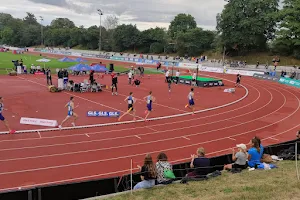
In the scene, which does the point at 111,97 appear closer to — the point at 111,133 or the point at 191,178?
the point at 111,133

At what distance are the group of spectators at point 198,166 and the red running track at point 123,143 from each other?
3.15 meters

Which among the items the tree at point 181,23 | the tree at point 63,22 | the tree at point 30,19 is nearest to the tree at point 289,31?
the tree at point 181,23

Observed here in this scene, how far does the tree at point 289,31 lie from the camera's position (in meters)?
55.5

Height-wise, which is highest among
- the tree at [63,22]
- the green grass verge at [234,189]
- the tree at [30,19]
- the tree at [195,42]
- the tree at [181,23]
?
the tree at [30,19]

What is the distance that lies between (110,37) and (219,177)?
91578 millimetres

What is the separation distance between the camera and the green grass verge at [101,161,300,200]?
262 inches

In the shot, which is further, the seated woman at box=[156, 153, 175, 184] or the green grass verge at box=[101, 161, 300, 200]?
the seated woman at box=[156, 153, 175, 184]

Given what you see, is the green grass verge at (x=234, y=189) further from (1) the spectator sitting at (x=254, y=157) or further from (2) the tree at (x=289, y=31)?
(2) the tree at (x=289, y=31)

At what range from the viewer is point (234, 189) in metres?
7.09

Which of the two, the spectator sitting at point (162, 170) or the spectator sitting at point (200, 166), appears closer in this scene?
the spectator sitting at point (162, 170)

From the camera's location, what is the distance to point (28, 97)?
925 inches

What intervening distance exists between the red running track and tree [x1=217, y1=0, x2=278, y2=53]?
41.8 meters

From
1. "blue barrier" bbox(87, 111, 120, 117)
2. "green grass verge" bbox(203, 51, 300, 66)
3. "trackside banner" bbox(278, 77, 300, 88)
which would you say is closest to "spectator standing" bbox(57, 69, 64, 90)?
"blue barrier" bbox(87, 111, 120, 117)

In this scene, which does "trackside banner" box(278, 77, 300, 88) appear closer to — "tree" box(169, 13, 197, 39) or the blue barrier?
the blue barrier
